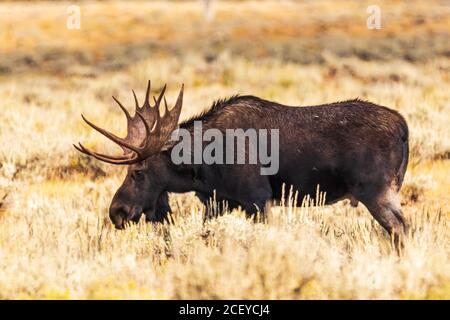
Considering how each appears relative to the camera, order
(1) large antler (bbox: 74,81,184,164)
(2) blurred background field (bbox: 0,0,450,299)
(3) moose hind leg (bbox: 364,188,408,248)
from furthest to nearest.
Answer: (1) large antler (bbox: 74,81,184,164) < (3) moose hind leg (bbox: 364,188,408,248) < (2) blurred background field (bbox: 0,0,450,299)

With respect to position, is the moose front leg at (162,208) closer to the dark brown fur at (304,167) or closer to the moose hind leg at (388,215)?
the dark brown fur at (304,167)

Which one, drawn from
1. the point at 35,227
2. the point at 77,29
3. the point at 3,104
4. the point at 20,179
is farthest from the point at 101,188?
the point at 77,29

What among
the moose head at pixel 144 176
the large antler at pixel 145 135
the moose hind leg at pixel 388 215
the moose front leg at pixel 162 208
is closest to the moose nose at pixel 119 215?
the moose head at pixel 144 176

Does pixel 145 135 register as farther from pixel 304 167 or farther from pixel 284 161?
pixel 304 167

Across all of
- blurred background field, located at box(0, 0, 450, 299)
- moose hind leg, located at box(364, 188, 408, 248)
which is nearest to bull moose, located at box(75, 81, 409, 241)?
moose hind leg, located at box(364, 188, 408, 248)

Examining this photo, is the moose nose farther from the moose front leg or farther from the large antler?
the large antler

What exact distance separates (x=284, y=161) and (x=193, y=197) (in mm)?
2844

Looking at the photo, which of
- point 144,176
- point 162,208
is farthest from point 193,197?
point 144,176

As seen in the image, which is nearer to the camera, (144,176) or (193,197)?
(144,176)

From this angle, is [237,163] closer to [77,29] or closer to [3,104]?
[3,104]

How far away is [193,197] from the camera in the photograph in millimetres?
10938

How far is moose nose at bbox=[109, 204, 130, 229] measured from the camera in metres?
8.69

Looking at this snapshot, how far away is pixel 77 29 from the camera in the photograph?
1569 inches

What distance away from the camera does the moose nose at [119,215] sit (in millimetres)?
8688
